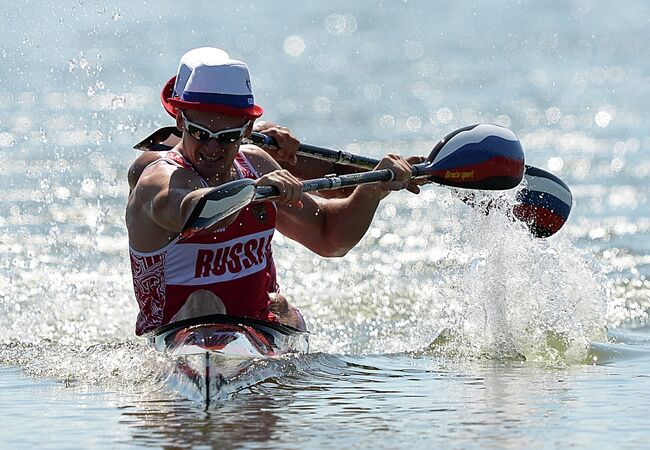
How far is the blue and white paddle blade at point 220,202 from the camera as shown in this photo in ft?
17.8

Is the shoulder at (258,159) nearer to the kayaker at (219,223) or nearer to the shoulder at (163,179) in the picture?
the kayaker at (219,223)

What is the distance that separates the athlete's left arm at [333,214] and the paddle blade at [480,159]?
0.31 metres

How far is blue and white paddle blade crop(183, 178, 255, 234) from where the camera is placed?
17.8ft

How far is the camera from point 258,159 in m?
6.86

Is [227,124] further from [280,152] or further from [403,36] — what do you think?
[403,36]

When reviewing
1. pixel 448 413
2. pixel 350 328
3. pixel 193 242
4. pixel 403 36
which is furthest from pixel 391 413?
pixel 403 36

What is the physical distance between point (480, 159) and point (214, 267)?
180 centimetres

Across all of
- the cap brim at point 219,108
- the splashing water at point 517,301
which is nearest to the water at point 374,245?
the splashing water at point 517,301

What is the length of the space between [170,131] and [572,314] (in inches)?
104

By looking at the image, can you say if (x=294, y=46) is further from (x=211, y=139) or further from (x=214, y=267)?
(x=211, y=139)

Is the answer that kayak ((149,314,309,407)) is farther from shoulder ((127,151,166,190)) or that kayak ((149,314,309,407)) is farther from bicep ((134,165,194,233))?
shoulder ((127,151,166,190))

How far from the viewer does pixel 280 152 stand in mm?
7621

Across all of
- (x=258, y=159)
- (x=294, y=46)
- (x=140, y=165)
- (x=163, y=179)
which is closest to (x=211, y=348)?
(x=163, y=179)

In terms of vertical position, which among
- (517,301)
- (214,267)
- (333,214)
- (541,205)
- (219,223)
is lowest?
(517,301)
